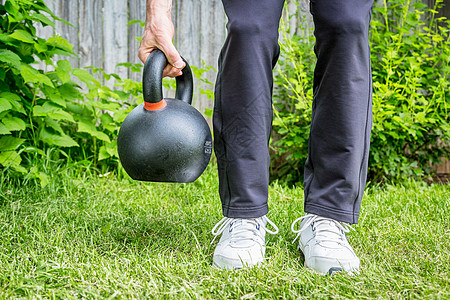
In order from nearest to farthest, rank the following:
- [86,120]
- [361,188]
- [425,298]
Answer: [425,298] → [361,188] → [86,120]

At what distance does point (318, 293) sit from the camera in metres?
1.13

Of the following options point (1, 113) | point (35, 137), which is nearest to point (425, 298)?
point (1, 113)

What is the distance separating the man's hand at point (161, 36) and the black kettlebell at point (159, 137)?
1.2 inches

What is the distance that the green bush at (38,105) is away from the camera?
2.26m

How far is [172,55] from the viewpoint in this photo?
1392mm

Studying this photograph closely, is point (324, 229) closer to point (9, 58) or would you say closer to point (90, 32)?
point (9, 58)

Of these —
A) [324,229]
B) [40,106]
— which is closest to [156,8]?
[324,229]

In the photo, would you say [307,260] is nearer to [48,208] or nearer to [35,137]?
[48,208]

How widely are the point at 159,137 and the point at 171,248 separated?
18.7 inches

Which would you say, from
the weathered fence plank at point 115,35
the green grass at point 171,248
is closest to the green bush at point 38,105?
the green grass at point 171,248

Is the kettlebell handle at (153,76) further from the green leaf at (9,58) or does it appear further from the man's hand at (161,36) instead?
the green leaf at (9,58)

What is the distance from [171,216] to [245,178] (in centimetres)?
68

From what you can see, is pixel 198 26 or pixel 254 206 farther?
pixel 198 26

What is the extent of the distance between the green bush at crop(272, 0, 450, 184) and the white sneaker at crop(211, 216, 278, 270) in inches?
64.6
